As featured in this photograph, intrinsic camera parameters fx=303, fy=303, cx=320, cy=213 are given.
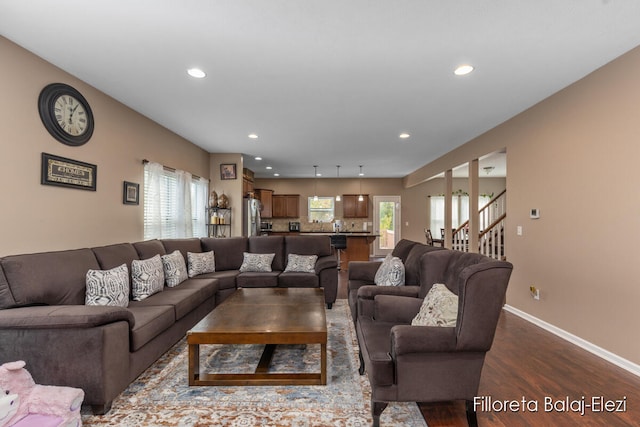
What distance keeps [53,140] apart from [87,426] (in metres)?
2.53

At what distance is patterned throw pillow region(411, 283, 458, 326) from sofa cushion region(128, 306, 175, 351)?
6.71ft

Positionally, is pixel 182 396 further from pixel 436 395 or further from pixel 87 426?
pixel 436 395

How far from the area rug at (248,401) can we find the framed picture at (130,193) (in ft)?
7.16

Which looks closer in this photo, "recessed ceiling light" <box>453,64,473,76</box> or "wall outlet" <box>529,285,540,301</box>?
"recessed ceiling light" <box>453,64,473,76</box>

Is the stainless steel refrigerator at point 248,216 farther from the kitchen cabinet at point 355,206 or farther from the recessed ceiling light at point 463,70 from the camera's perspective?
the recessed ceiling light at point 463,70

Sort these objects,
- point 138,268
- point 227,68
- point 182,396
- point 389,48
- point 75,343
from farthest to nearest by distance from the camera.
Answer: point 138,268, point 227,68, point 389,48, point 182,396, point 75,343

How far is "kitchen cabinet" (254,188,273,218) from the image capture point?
9.62 meters

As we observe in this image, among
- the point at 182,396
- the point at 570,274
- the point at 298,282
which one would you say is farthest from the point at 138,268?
the point at 570,274

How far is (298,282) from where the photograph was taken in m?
4.47

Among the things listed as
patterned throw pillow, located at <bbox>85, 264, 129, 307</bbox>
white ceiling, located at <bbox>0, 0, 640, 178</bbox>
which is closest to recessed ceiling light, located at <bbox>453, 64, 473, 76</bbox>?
white ceiling, located at <bbox>0, 0, 640, 178</bbox>

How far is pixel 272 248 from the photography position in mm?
5102

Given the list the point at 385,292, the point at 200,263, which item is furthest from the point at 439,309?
the point at 200,263

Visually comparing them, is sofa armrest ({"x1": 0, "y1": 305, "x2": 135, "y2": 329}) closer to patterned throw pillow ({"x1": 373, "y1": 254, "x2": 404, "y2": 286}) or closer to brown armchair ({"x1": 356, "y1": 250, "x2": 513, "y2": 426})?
brown armchair ({"x1": 356, "y1": 250, "x2": 513, "y2": 426})

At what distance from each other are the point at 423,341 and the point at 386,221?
28.7 ft
